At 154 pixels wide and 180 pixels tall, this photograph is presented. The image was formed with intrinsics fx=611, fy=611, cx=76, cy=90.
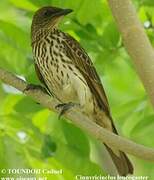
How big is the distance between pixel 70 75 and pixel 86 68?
11cm

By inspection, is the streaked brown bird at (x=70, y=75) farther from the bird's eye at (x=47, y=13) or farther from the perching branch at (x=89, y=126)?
the perching branch at (x=89, y=126)

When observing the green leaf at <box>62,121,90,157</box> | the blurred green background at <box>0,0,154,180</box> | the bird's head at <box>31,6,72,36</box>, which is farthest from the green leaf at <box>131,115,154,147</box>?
the bird's head at <box>31,6,72,36</box>

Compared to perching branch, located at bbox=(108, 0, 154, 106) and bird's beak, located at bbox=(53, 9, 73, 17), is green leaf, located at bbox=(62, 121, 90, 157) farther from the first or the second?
bird's beak, located at bbox=(53, 9, 73, 17)

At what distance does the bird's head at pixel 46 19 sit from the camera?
371 centimetres

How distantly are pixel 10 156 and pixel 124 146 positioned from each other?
598mm

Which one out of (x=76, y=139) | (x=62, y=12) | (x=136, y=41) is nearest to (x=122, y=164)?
(x=76, y=139)

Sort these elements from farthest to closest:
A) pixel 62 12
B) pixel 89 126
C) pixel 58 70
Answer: pixel 58 70, pixel 62 12, pixel 89 126

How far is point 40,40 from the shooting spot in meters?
4.13

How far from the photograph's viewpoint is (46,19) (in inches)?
169

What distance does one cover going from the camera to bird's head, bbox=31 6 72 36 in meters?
3.71

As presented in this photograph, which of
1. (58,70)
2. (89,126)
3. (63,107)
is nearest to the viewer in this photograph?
(89,126)

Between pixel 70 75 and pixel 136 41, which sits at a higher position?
pixel 136 41

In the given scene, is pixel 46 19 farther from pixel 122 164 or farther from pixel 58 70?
pixel 122 164

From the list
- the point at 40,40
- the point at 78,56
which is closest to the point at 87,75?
the point at 78,56
